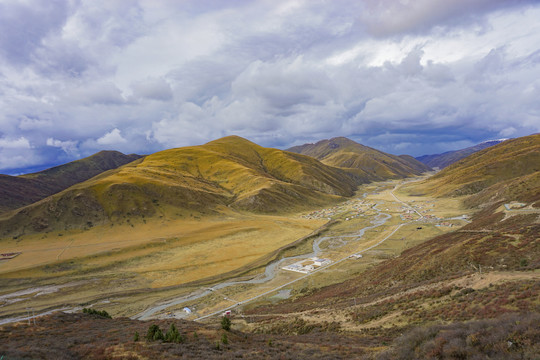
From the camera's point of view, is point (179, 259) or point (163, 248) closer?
point (179, 259)

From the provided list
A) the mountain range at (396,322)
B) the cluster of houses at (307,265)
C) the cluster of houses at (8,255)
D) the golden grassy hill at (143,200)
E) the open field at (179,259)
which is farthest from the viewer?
the golden grassy hill at (143,200)

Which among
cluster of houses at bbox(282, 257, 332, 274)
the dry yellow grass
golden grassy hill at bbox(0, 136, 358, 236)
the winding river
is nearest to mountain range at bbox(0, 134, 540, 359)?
cluster of houses at bbox(282, 257, 332, 274)

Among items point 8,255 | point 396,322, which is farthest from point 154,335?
point 8,255

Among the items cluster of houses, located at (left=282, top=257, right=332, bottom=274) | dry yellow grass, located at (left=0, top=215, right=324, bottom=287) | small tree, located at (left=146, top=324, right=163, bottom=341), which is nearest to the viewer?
small tree, located at (left=146, top=324, right=163, bottom=341)

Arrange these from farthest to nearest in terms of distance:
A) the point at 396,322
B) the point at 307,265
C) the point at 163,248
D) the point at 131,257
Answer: the point at 163,248 → the point at 131,257 → the point at 307,265 → the point at 396,322

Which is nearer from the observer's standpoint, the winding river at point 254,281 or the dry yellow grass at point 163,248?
the winding river at point 254,281

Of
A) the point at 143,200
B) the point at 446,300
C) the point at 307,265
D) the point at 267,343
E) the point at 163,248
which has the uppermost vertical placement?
the point at 143,200

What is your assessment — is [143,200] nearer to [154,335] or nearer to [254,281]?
[254,281]

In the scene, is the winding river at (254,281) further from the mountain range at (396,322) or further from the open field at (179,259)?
the mountain range at (396,322)

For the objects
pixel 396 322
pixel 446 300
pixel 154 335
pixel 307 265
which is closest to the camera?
pixel 154 335

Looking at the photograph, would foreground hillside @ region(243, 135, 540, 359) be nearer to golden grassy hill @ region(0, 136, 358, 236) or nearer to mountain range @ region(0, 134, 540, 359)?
mountain range @ region(0, 134, 540, 359)

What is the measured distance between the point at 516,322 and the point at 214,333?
69.5 ft

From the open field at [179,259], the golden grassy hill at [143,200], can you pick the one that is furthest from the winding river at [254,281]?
the golden grassy hill at [143,200]

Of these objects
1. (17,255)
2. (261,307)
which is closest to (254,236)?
(261,307)
